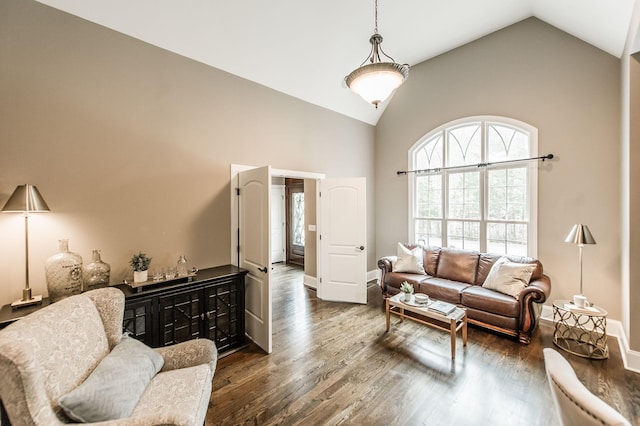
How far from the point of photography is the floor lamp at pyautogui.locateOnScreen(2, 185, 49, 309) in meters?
1.96

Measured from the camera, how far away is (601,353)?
2.77m

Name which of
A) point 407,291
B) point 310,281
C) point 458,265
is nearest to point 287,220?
point 310,281

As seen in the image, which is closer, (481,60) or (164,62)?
(164,62)

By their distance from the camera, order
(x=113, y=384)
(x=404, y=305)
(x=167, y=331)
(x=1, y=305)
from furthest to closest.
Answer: (x=404, y=305) → (x=167, y=331) → (x=1, y=305) → (x=113, y=384)

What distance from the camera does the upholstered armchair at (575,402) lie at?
798 mm

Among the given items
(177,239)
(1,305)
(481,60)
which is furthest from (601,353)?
(1,305)

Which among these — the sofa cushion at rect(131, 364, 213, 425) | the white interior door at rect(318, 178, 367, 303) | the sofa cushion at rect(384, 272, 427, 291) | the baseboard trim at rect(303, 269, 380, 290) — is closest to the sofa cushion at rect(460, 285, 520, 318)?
the sofa cushion at rect(384, 272, 427, 291)

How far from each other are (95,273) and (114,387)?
4.53ft

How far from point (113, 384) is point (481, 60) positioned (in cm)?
571

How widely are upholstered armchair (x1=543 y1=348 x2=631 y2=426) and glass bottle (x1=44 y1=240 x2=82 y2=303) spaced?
316 centimetres

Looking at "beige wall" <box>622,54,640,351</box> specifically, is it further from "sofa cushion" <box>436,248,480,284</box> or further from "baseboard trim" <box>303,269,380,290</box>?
"baseboard trim" <box>303,269,380,290</box>

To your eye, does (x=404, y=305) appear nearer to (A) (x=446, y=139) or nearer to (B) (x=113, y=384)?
(B) (x=113, y=384)

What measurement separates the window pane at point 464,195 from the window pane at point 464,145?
23 cm

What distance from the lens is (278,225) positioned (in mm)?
7316
